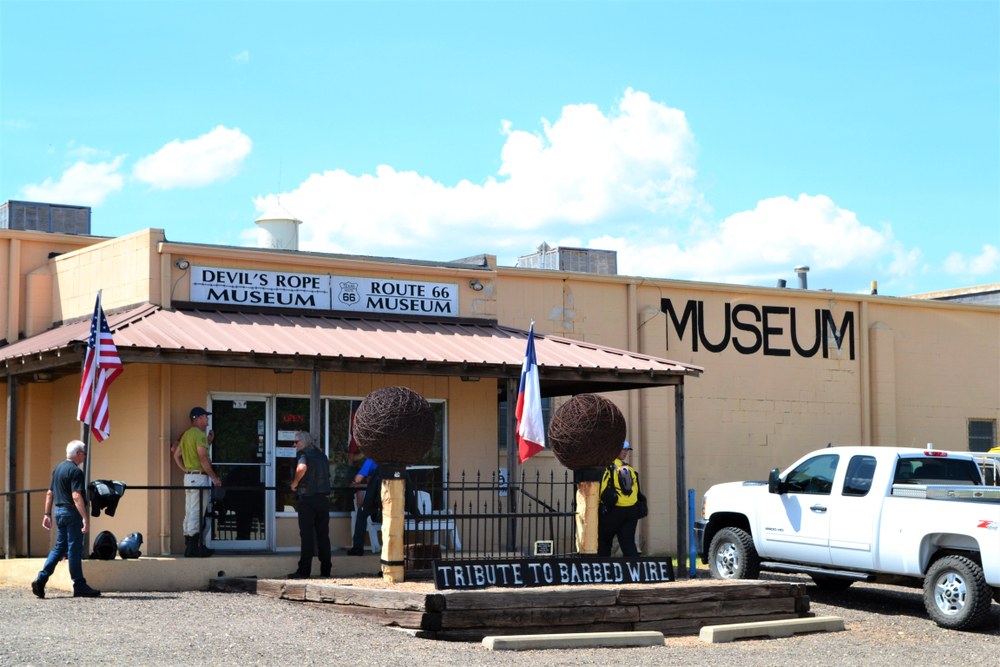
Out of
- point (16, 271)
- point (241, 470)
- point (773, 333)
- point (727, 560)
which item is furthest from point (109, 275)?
point (773, 333)

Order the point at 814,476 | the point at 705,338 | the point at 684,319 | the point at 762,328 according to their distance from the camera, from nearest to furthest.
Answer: the point at 814,476, the point at 684,319, the point at 705,338, the point at 762,328

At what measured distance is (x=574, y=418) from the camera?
12.7 metres

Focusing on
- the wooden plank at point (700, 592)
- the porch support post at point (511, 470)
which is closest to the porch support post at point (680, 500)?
the wooden plank at point (700, 592)

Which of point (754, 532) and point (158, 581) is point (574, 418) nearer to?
point (754, 532)

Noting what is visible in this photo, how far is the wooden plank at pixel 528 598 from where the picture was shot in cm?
1055

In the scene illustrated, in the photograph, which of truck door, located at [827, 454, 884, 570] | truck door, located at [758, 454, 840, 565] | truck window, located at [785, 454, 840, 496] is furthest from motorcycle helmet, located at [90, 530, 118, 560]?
truck door, located at [827, 454, 884, 570]

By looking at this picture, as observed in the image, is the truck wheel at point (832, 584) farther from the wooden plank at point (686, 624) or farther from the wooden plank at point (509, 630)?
the wooden plank at point (509, 630)

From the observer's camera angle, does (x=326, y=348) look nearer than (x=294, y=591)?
No

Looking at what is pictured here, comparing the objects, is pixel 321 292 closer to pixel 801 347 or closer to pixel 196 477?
pixel 196 477

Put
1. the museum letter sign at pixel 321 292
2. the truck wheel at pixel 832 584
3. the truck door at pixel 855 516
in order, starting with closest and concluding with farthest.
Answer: the truck door at pixel 855 516 < the truck wheel at pixel 832 584 < the museum letter sign at pixel 321 292

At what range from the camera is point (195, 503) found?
45.9 feet

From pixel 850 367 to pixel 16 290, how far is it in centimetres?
1467

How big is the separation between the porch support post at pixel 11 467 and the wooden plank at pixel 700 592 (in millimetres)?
8310

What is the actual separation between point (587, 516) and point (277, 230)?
27.3 feet
